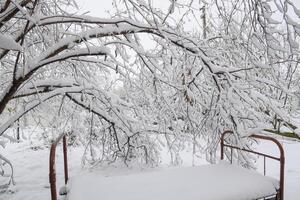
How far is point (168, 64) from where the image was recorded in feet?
14.3

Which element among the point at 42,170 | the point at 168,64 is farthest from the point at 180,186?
the point at 42,170

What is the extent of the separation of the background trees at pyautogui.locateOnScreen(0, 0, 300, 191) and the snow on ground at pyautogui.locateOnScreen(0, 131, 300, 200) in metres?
1.65

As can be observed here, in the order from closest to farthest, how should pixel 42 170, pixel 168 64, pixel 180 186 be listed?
pixel 180 186 → pixel 168 64 → pixel 42 170

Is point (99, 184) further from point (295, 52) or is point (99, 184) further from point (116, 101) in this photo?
point (295, 52)

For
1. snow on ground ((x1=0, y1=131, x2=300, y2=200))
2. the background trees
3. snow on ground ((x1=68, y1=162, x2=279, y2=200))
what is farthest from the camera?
snow on ground ((x1=0, y1=131, x2=300, y2=200))

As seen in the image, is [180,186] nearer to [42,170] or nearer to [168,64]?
[168,64]

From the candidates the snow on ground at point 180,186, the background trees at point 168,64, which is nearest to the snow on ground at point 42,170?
the background trees at point 168,64

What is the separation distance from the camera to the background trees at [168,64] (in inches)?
105

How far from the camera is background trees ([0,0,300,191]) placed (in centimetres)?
266

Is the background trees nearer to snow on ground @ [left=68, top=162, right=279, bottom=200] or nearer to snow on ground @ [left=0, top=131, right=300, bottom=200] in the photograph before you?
snow on ground @ [left=68, top=162, right=279, bottom=200]

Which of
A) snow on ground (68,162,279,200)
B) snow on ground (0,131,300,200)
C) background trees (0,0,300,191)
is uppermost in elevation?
background trees (0,0,300,191)

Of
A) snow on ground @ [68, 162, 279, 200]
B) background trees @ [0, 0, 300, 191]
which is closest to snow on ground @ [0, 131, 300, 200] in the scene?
background trees @ [0, 0, 300, 191]

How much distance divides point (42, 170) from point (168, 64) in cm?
539

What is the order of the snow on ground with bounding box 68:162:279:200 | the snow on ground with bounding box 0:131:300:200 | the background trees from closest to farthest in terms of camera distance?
1. the background trees
2. the snow on ground with bounding box 68:162:279:200
3. the snow on ground with bounding box 0:131:300:200
